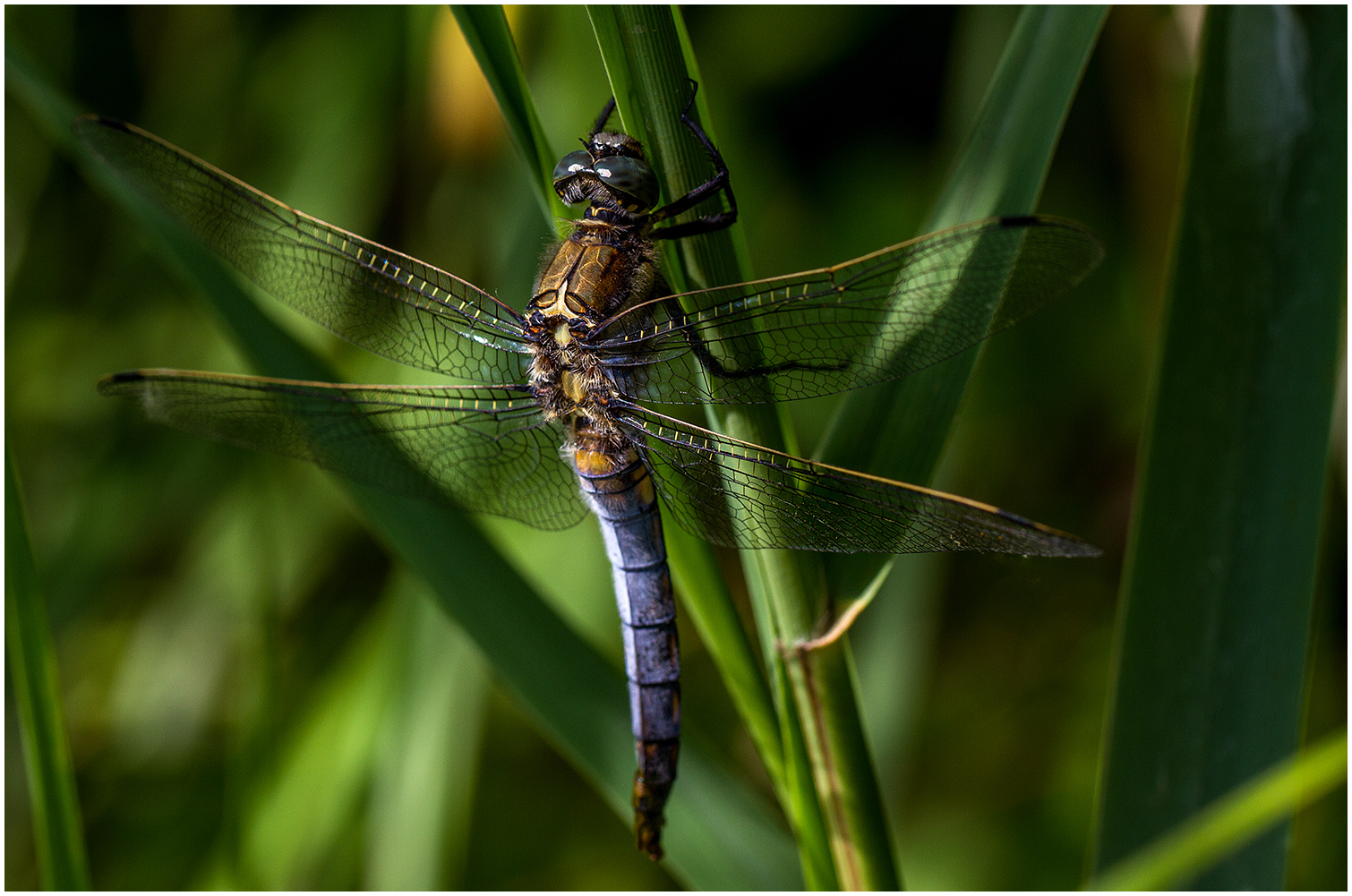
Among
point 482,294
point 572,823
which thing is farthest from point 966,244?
point 572,823

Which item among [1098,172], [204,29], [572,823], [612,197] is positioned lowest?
[572,823]

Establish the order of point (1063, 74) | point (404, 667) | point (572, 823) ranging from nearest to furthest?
point (1063, 74) → point (404, 667) → point (572, 823)

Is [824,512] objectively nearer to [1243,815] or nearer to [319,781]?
[1243,815]

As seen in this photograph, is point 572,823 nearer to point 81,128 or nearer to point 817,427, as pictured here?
point 817,427

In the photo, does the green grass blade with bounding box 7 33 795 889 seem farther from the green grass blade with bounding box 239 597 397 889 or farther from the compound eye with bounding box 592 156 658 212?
the green grass blade with bounding box 239 597 397 889

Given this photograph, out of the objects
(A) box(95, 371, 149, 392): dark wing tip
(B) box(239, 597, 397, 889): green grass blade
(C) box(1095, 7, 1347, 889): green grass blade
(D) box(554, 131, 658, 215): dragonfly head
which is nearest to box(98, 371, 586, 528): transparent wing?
(A) box(95, 371, 149, 392): dark wing tip

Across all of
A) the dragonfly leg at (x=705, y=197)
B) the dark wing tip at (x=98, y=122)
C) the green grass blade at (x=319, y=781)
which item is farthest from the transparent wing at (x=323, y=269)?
the green grass blade at (x=319, y=781)

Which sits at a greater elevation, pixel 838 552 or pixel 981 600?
pixel 838 552
